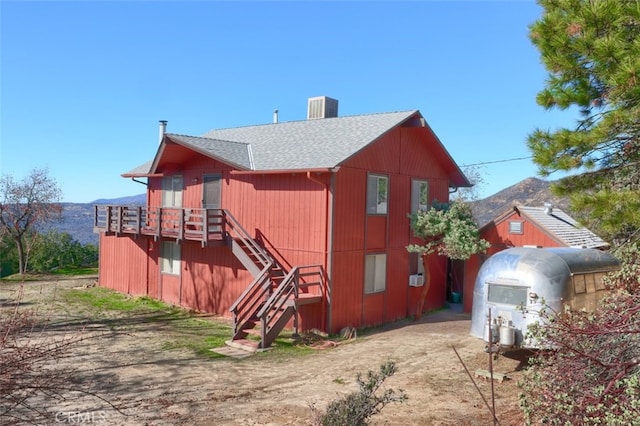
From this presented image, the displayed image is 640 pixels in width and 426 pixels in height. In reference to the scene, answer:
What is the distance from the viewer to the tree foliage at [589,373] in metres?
5.69

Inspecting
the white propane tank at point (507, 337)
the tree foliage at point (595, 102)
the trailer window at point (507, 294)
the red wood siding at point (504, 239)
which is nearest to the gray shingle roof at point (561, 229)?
the red wood siding at point (504, 239)

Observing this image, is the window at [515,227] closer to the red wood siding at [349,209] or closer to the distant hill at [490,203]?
the red wood siding at [349,209]

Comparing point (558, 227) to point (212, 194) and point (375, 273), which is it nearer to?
point (375, 273)

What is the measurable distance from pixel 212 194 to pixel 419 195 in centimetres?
902

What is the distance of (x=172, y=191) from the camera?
74.6 feet

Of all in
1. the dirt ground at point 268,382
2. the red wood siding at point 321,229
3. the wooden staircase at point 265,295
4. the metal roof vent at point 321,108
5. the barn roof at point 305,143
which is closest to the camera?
the dirt ground at point 268,382

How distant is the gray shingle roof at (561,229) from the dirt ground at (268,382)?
228 inches

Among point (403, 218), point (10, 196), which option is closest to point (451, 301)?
point (403, 218)

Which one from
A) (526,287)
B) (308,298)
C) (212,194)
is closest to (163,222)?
(212,194)

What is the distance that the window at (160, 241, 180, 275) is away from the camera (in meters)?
22.4

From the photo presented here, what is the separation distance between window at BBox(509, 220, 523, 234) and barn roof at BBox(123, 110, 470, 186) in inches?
161

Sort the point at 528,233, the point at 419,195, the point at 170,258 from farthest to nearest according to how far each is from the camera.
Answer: the point at 170,258 → the point at 419,195 → the point at 528,233

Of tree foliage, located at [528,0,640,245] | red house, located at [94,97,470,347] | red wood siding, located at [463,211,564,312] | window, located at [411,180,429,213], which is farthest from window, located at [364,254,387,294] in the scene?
tree foliage, located at [528,0,640,245]

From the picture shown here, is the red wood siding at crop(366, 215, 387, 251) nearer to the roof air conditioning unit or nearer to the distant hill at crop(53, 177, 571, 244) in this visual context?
the roof air conditioning unit
